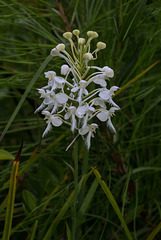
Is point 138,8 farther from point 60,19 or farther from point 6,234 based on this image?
point 6,234

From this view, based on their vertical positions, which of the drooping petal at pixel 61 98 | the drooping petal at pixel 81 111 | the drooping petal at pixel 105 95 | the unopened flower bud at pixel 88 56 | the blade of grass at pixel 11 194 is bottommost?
the blade of grass at pixel 11 194

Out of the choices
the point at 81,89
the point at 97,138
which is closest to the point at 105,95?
the point at 81,89

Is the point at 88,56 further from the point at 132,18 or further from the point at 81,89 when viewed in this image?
the point at 132,18

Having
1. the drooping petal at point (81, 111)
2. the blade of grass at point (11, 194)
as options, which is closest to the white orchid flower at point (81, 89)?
the drooping petal at point (81, 111)

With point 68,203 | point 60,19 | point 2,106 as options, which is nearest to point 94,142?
point 68,203

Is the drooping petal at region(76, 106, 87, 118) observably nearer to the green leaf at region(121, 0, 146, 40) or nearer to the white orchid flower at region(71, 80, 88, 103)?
the white orchid flower at region(71, 80, 88, 103)

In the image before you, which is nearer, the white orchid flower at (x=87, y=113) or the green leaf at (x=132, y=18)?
the white orchid flower at (x=87, y=113)

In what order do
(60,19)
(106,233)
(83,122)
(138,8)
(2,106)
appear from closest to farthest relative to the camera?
1. (83,122)
2. (138,8)
3. (106,233)
4. (60,19)
5. (2,106)

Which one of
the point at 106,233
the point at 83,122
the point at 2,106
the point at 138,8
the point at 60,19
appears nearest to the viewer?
the point at 83,122

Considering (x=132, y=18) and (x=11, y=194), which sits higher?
(x=132, y=18)

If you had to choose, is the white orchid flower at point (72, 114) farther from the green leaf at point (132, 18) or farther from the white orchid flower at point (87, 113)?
the green leaf at point (132, 18)

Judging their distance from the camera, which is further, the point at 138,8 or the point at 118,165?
the point at 118,165
